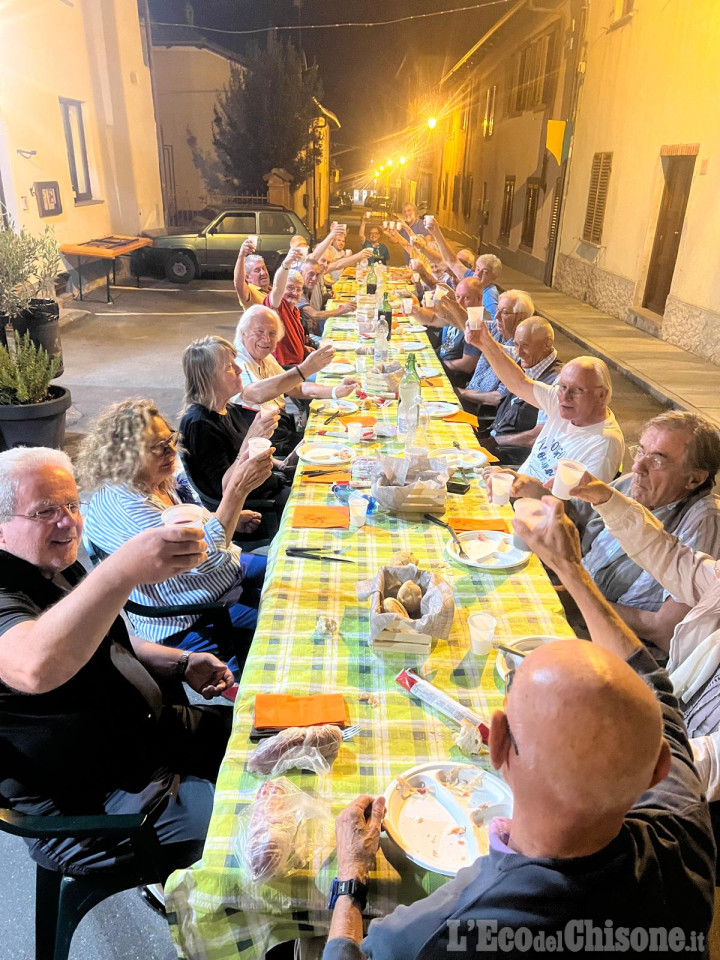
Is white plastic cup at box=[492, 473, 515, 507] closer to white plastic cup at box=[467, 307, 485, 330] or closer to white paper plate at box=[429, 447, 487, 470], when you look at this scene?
white paper plate at box=[429, 447, 487, 470]

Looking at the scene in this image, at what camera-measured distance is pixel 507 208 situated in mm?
19672

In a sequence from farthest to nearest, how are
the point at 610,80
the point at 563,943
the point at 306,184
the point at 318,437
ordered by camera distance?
1. the point at 306,184
2. the point at 610,80
3. the point at 318,437
4. the point at 563,943

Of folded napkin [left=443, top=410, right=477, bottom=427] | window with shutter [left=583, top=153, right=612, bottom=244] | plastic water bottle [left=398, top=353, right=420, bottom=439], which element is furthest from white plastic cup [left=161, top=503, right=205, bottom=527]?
window with shutter [left=583, top=153, right=612, bottom=244]

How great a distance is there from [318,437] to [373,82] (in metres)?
31.9

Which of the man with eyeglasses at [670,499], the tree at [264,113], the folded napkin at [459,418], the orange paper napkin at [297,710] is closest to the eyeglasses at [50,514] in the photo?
the orange paper napkin at [297,710]

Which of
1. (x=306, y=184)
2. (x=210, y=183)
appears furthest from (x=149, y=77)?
(x=306, y=184)

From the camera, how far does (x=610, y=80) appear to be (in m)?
12.1

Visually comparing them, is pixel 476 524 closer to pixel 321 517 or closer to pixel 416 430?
pixel 321 517

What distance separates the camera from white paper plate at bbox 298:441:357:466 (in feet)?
10.2

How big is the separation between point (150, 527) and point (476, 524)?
4.08 ft

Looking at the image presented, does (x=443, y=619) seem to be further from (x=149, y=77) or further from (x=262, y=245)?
Answer: (x=149, y=77)

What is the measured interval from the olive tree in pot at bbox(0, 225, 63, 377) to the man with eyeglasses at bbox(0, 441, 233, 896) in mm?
4279

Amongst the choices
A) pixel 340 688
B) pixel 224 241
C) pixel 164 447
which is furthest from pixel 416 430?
pixel 224 241

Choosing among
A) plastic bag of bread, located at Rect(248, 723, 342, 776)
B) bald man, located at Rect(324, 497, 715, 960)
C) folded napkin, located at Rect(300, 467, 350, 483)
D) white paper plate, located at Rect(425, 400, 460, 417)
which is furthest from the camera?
white paper plate, located at Rect(425, 400, 460, 417)
